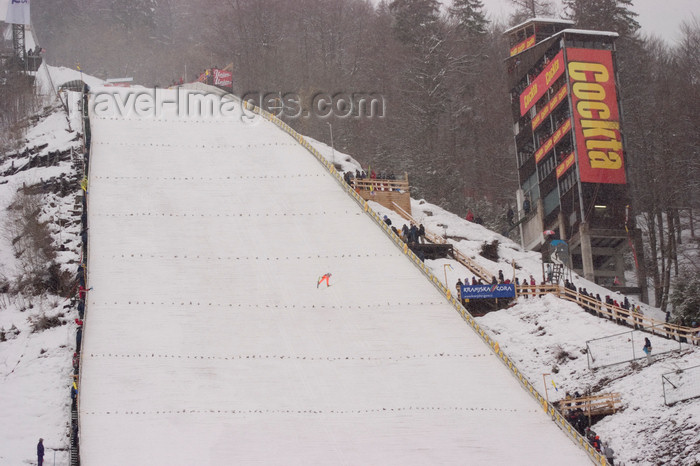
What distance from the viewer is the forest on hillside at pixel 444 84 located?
44.9 m

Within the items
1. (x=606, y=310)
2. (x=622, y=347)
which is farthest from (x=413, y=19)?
(x=622, y=347)

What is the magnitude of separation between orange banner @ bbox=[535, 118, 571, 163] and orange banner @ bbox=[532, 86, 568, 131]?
1.07 metres

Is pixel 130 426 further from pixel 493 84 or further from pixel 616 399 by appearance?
pixel 493 84

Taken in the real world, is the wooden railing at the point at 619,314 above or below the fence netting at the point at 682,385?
above

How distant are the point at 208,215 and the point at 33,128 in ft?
55.3

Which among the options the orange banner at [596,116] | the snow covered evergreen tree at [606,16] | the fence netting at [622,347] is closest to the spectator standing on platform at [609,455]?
the fence netting at [622,347]

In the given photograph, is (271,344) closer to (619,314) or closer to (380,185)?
(619,314)

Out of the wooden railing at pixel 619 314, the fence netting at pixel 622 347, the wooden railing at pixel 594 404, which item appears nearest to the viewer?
the wooden railing at pixel 594 404

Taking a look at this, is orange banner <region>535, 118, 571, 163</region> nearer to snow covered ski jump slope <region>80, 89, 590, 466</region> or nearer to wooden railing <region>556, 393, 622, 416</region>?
snow covered ski jump slope <region>80, 89, 590, 466</region>

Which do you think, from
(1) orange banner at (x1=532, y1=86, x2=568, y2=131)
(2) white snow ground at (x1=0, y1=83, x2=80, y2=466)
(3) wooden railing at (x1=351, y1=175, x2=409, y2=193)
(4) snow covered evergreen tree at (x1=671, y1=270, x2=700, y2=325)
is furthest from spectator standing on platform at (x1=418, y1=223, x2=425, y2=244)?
(2) white snow ground at (x1=0, y1=83, x2=80, y2=466)

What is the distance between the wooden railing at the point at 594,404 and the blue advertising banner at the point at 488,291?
21.5 feet

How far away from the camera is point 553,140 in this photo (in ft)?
122

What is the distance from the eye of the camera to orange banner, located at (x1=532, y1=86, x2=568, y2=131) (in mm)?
36906

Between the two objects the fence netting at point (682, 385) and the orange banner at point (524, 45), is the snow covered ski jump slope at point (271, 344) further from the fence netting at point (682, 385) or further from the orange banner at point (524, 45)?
the orange banner at point (524, 45)
